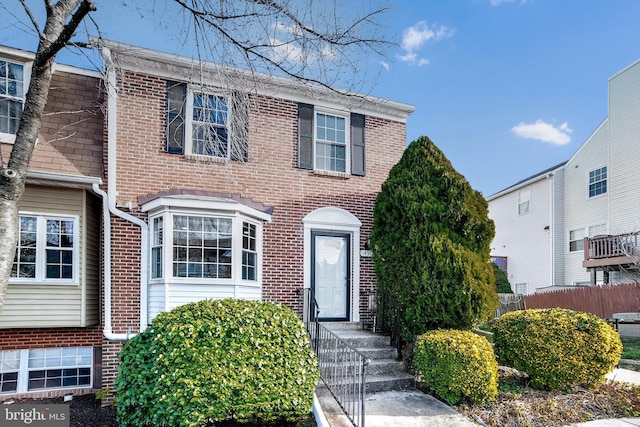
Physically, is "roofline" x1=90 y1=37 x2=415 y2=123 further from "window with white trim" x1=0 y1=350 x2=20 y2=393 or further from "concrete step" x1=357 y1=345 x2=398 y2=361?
"window with white trim" x1=0 y1=350 x2=20 y2=393

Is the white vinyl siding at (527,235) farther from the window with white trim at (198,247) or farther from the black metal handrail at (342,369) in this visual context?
the window with white trim at (198,247)

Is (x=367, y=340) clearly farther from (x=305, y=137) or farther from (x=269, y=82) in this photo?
(x=269, y=82)

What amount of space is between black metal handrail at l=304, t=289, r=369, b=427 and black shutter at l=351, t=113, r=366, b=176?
11.7 feet

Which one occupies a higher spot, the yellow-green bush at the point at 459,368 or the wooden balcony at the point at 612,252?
the wooden balcony at the point at 612,252

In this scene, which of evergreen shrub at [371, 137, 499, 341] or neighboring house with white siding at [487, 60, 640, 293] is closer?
evergreen shrub at [371, 137, 499, 341]

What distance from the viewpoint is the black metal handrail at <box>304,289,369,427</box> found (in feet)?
18.1

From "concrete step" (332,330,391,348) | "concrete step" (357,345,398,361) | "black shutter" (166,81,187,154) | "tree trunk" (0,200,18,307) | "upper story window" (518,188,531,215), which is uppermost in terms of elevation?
"black shutter" (166,81,187,154)

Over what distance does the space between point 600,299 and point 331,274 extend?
32.1 ft

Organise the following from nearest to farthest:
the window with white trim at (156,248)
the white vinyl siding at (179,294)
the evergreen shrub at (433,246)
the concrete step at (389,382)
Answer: the concrete step at (389,382), the evergreen shrub at (433,246), the white vinyl siding at (179,294), the window with white trim at (156,248)

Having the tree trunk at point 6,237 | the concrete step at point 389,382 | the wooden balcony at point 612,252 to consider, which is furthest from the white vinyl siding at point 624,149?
the tree trunk at point 6,237

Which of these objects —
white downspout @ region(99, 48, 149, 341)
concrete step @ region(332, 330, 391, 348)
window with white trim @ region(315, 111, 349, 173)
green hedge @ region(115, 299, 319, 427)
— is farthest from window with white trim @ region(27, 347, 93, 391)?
window with white trim @ region(315, 111, 349, 173)

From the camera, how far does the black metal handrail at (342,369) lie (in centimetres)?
552

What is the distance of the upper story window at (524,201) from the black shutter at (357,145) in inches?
516

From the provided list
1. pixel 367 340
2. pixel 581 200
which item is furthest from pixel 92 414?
pixel 581 200
